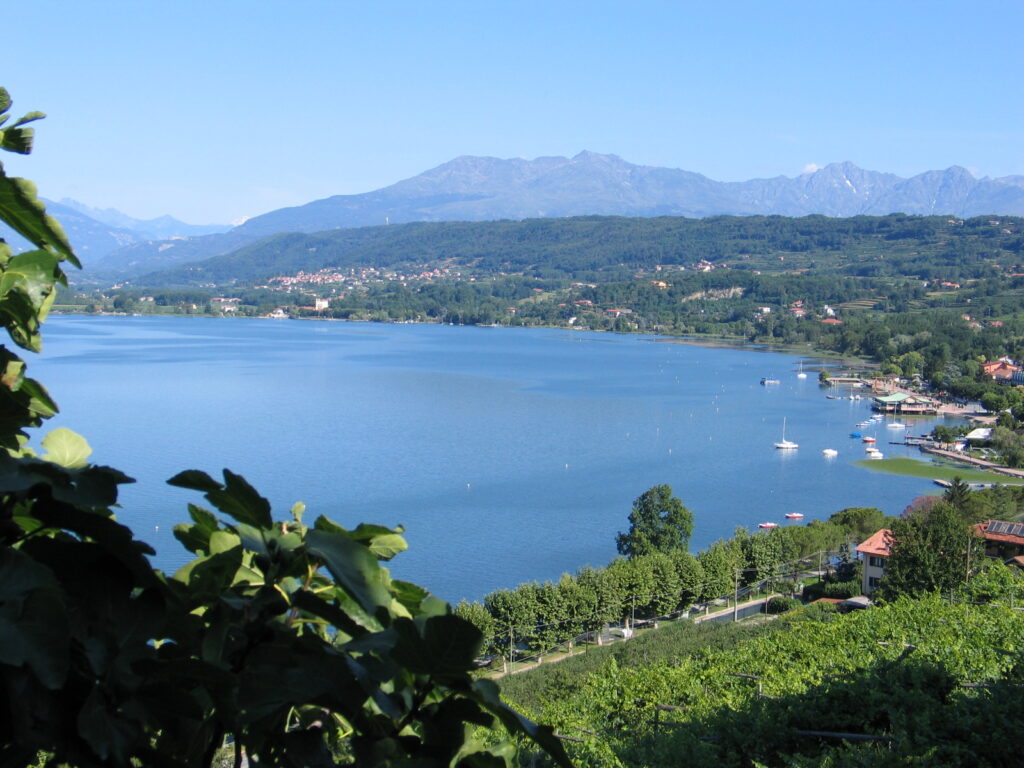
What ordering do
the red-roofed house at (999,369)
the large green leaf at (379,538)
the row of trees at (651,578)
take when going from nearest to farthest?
the large green leaf at (379,538) → the row of trees at (651,578) → the red-roofed house at (999,369)

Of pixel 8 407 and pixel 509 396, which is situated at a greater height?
pixel 8 407

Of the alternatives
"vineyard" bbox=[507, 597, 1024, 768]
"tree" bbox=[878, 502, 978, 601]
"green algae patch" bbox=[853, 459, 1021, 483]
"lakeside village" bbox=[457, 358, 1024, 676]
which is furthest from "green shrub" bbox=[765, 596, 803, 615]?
"green algae patch" bbox=[853, 459, 1021, 483]

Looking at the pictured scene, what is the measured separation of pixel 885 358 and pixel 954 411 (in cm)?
1080

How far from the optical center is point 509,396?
29.7 metres

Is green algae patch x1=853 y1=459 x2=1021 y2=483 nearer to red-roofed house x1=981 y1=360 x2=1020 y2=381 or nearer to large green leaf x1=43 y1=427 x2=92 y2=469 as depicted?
red-roofed house x1=981 y1=360 x2=1020 y2=381

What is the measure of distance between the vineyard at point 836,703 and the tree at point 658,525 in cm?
809

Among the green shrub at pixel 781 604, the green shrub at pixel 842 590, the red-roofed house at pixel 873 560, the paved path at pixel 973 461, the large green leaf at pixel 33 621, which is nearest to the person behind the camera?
the large green leaf at pixel 33 621

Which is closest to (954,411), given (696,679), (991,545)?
(991,545)

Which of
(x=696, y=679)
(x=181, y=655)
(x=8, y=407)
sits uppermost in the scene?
(x=8, y=407)

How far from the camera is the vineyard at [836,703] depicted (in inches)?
86.1

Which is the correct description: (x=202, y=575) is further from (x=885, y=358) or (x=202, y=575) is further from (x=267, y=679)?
(x=885, y=358)

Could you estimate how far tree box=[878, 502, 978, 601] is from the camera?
8.34 meters

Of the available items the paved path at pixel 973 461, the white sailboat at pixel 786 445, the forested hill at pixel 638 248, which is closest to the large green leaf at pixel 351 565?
the paved path at pixel 973 461

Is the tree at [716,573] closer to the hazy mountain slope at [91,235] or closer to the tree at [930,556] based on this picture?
the tree at [930,556]
